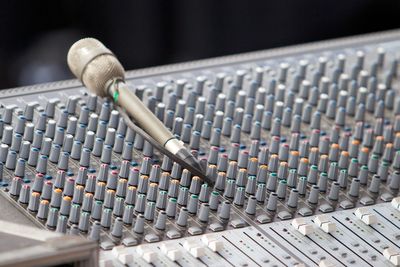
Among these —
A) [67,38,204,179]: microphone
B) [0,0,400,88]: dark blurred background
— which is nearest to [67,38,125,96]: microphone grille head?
[67,38,204,179]: microphone

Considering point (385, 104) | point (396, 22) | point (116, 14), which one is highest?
point (385, 104)

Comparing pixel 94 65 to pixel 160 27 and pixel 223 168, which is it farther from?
pixel 160 27

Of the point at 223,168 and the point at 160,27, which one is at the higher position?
the point at 223,168

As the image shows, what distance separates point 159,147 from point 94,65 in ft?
0.98

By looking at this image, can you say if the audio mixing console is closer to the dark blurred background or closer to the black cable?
the black cable

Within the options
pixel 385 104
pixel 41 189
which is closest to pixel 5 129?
pixel 41 189

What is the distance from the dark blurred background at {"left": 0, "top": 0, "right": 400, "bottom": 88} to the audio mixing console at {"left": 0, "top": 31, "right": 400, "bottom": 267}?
169cm

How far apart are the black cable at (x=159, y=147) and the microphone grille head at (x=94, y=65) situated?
0.08 meters

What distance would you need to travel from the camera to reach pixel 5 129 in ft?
7.80

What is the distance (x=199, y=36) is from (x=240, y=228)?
257 centimetres

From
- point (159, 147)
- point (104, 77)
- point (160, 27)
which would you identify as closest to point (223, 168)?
point (159, 147)

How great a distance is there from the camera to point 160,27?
182 inches

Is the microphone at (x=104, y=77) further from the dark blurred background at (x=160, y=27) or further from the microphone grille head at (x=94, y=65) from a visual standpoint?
the dark blurred background at (x=160, y=27)

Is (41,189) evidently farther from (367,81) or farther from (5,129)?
(367,81)
